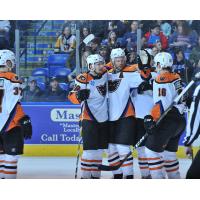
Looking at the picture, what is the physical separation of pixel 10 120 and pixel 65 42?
31.1 inches

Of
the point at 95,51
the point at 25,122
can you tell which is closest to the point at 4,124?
the point at 25,122

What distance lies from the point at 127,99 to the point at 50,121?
26.8 inches

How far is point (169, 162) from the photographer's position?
1286 centimetres

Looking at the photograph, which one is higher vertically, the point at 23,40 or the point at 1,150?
the point at 23,40

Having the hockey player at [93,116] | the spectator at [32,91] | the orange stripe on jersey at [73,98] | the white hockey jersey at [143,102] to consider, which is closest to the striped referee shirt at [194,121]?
the white hockey jersey at [143,102]

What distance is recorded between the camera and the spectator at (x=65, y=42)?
42.5ft

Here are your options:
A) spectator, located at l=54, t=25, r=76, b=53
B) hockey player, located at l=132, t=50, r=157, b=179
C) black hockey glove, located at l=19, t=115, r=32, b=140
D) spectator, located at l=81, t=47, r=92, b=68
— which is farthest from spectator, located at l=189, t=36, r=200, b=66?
black hockey glove, located at l=19, t=115, r=32, b=140

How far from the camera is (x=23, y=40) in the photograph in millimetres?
12961

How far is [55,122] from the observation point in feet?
42.8

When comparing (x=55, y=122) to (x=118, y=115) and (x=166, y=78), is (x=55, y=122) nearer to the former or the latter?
(x=118, y=115)

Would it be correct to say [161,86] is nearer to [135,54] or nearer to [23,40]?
[135,54]

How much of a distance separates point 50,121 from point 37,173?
1.49 feet

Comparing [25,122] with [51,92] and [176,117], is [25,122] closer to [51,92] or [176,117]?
[51,92]

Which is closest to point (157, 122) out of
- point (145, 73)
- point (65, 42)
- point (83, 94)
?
point (145, 73)
